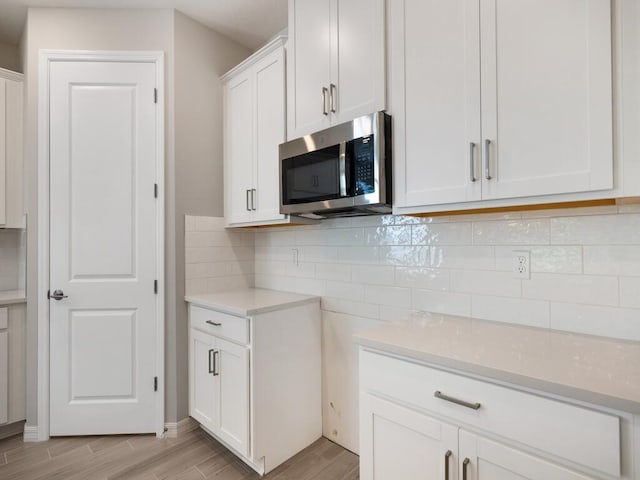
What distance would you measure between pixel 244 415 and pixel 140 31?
250cm

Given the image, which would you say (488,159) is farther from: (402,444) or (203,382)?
(203,382)

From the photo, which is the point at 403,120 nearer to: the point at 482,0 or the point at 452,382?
the point at 482,0

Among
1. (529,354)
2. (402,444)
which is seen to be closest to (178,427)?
(402,444)

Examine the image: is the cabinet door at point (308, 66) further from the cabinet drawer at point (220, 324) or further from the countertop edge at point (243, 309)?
the cabinet drawer at point (220, 324)

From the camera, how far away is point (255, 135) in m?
2.27

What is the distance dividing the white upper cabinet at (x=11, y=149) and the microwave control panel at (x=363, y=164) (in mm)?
2382

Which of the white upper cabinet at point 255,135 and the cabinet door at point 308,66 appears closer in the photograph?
the cabinet door at point 308,66

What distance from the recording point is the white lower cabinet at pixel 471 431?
34.1 inches

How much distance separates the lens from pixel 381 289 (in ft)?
6.32

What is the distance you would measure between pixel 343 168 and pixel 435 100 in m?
0.49

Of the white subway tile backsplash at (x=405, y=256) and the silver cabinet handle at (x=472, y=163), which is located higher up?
the silver cabinet handle at (x=472, y=163)

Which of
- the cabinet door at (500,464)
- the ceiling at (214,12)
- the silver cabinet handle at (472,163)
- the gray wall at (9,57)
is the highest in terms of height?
the ceiling at (214,12)

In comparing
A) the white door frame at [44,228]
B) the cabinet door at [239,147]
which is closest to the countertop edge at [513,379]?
the cabinet door at [239,147]

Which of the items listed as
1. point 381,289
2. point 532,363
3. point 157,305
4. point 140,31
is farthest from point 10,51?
point 532,363
